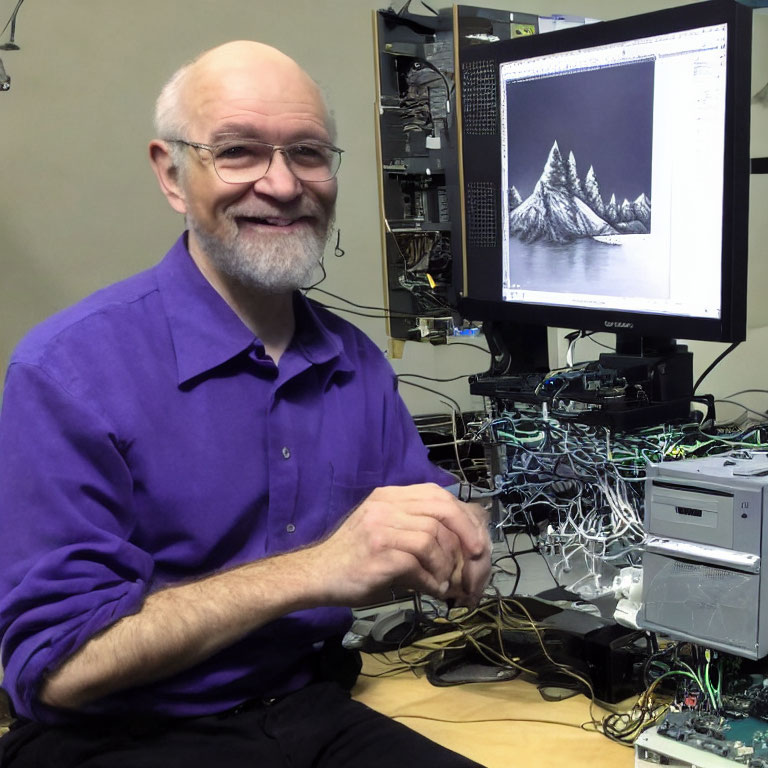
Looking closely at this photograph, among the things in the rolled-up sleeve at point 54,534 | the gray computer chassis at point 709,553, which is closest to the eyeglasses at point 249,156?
the rolled-up sleeve at point 54,534

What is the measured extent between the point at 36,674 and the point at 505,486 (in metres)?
0.87

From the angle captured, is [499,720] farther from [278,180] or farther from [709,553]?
[278,180]

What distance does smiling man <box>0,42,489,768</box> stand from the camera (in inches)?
38.1

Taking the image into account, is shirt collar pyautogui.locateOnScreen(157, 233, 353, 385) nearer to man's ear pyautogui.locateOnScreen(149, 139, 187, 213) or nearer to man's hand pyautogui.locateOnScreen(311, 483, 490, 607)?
man's ear pyautogui.locateOnScreen(149, 139, 187, 213)

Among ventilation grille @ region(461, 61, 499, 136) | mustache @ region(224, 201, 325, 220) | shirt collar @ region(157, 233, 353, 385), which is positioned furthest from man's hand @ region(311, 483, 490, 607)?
ventilation grille @ region(461, 61, 499, 136)

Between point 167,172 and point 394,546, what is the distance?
65cm

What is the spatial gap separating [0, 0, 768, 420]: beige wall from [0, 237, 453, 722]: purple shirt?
1.17 metres

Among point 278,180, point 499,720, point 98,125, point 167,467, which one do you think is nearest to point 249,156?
point 278,180

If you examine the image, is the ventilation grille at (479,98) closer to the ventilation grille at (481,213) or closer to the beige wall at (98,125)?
the ventilation grille at (481,213)

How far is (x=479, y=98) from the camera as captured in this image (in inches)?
61.3

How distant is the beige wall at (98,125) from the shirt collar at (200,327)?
1.17 meters

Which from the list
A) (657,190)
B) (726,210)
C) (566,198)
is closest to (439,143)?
(566,198)

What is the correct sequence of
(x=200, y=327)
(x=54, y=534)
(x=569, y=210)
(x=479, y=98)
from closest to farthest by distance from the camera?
1. (x=54, y=534)
2. (x=200, y=327)
3. (x=569, y=210)
4. (x=479, y=98)

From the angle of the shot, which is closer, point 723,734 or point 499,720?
point 723,734
